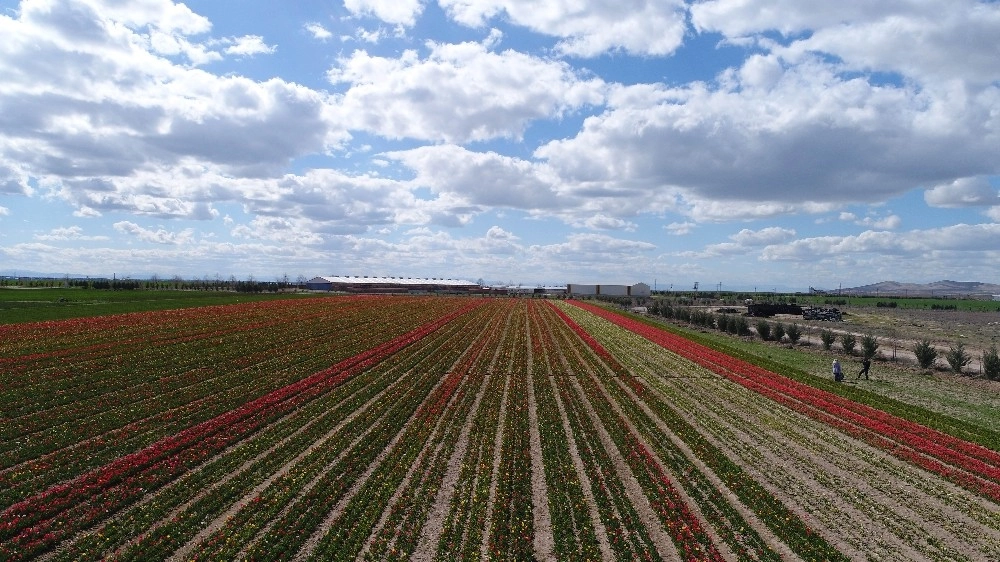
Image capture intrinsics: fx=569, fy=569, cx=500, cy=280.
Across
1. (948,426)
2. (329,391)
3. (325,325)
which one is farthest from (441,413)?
(325,325)

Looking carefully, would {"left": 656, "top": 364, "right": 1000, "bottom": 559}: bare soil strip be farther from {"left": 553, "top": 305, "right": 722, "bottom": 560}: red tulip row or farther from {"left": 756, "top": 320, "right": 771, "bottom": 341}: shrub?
{"left": 756, "top": 320, "right": 771, "bottom": 341}: shrub

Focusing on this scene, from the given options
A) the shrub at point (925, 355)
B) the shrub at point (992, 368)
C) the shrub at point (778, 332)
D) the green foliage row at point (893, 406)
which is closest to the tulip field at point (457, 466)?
the green foliage row at point (893, 406)

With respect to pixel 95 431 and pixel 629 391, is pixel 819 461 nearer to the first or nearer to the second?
pixel 629 391

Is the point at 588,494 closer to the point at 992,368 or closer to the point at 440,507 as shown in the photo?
the point at 440,507

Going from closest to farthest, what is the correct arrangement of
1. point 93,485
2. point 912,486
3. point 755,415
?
point 93,485
point 912,486
point 755,415

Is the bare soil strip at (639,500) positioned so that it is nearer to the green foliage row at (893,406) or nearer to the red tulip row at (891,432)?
the red tulip row at (891,432)

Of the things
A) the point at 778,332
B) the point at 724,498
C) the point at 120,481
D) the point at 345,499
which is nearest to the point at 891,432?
the point at 724,498

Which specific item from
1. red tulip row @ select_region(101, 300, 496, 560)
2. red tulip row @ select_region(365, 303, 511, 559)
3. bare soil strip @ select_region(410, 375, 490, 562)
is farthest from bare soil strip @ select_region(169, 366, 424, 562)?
bare soil strip @ select_region(410, 375, 490, 562)
